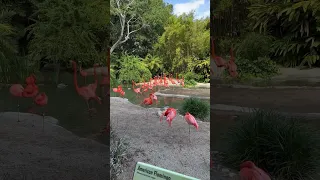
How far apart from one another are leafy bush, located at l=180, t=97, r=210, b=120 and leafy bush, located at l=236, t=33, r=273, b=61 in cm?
57

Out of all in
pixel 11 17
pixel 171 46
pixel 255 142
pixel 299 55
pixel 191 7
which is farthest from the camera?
pixel 11 17

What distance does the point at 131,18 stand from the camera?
236 cm

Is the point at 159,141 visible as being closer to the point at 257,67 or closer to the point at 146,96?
the point at 146,96

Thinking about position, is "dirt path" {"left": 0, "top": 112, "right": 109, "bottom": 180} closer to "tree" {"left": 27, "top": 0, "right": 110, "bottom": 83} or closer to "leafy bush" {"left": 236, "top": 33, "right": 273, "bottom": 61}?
"tree" {"left": 27, "top": 0, "right": 110, "bottom": 83}

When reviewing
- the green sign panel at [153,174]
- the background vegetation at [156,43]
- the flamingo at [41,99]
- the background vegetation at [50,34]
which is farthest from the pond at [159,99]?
the green sign panel at [153,174]

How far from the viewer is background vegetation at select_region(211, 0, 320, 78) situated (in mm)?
1580

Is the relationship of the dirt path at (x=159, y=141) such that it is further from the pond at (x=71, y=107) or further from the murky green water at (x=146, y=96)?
the pond at (x=71, y=107)

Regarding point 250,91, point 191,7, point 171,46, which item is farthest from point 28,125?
point 250,91

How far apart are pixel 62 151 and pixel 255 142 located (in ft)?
4.66

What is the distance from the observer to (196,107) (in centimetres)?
234

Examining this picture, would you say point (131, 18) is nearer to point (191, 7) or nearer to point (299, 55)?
point (191, 7)

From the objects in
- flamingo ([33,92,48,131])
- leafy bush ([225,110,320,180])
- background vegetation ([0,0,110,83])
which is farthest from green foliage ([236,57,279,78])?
flamingo ([33,92,48,131])

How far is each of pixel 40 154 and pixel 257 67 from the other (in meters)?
1.65

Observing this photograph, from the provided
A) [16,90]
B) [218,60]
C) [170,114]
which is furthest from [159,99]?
[16,90]
